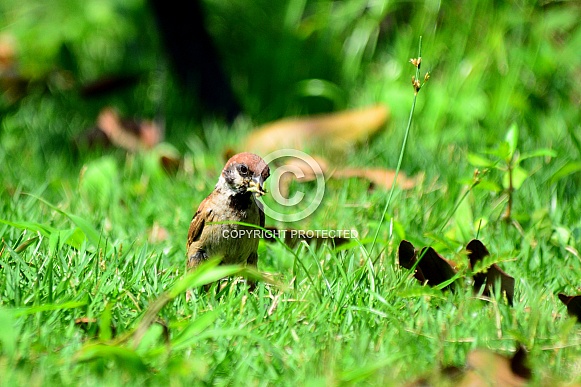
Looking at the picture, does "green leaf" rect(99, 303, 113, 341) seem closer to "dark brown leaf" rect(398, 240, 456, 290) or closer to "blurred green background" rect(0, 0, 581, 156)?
"dark brown leaf" rect(398, 240, 456, 290)

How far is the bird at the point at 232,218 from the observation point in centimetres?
329

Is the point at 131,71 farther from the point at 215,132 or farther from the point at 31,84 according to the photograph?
the point at 215,132

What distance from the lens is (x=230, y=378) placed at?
249cm

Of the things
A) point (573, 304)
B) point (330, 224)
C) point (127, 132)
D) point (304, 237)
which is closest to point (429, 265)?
point (573, 304)

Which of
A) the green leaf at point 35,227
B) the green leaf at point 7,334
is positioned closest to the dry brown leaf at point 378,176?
the green leaf at point 35,227

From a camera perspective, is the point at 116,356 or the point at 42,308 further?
the point at 42,308

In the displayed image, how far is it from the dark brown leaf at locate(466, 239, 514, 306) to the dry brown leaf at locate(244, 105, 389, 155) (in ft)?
7.07

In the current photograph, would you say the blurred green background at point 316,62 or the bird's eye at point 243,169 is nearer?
the bird's eye at point 243,169

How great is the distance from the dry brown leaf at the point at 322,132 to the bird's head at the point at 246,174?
1.73 metres

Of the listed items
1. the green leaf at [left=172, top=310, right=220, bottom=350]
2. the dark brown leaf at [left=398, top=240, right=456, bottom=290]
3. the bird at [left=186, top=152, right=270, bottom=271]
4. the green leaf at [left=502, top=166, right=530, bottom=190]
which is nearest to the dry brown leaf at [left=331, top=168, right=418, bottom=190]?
the green leaf at [left=502, top=166, right=530, bottom=190]

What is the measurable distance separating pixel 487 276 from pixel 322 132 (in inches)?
93.3

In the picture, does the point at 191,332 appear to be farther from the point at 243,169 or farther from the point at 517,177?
the point at 517,177

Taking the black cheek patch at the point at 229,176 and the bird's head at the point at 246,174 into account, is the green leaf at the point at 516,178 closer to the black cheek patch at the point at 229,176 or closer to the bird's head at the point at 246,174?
the bird's head at the point at 246,174

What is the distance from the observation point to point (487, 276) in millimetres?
3062
